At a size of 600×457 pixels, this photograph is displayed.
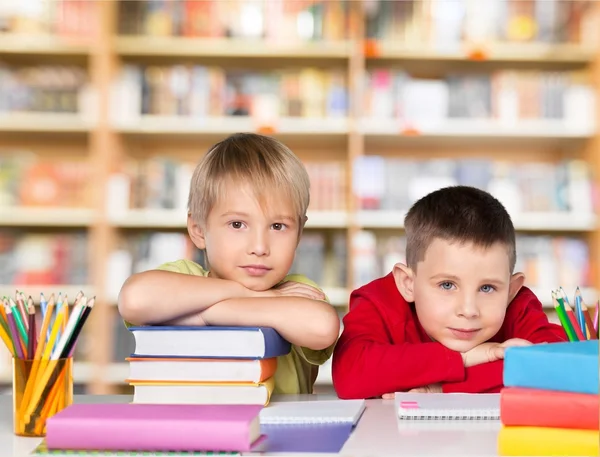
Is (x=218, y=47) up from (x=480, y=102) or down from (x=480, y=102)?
up

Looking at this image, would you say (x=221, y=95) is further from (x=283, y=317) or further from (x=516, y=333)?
(x=283, y=317)

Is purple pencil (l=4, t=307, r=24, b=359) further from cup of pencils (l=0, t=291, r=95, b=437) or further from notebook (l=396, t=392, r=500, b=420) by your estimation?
notebook (l=396, t=392, r=500, b=420)

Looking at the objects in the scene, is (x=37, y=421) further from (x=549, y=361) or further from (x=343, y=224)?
(x=343, y=224)

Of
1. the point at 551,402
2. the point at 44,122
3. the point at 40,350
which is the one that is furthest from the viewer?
the point at 44,122

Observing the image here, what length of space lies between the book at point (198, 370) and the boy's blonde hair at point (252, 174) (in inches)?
11.7

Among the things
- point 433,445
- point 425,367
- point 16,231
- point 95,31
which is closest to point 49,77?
point 95,31

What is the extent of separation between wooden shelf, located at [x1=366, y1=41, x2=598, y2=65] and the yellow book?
2.65 m

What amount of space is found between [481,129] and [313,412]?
8.30ft

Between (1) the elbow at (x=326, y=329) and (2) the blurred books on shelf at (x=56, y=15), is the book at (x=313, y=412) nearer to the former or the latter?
(1) the elbow at (x=326, y=329)

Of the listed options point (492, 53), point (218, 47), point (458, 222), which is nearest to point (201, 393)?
point (458, 222)

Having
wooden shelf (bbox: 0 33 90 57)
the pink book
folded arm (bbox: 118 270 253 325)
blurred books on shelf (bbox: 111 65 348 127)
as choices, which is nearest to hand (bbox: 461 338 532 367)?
folded arm (bbox: 118 270 253 325)

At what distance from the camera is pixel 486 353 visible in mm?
1090

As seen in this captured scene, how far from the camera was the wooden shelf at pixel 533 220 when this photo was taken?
10.4ft

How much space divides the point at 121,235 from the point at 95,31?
80cm
